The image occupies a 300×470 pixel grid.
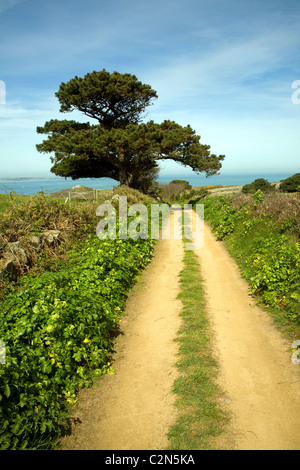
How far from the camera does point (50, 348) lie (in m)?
4.76

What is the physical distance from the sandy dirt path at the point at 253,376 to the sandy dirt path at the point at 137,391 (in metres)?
0.85

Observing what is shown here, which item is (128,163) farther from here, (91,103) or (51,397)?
(51,397)

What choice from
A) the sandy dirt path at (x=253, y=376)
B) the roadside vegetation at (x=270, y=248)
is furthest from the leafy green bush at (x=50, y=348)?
the roadside vegetation at (x=270, y=248)

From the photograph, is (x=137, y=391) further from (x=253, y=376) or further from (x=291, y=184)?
(x=291, y=184)

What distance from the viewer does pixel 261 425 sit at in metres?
4.01

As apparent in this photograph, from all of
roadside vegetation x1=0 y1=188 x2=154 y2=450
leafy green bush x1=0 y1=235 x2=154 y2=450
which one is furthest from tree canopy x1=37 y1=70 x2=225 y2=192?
leafy green bush x1=0 y1=235 x2=154 y2=450

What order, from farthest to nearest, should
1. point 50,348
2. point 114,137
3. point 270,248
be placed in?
point 114,137 < point 270,248 < point 50,348

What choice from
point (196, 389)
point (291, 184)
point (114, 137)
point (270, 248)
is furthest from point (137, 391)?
point (291, 184)

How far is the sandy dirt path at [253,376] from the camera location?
3.86 metres

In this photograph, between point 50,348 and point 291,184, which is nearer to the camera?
point 50,348

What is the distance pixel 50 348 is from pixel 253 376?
326cm

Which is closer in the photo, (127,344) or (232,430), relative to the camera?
(232,430)

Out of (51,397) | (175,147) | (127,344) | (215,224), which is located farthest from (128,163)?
(51,397)
